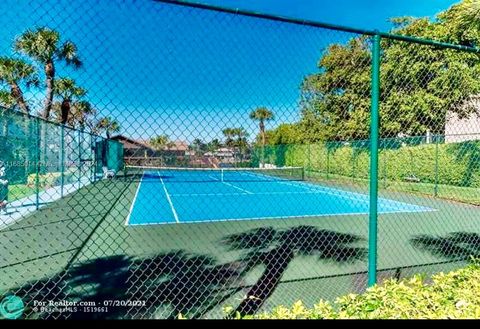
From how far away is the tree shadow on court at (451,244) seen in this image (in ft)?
20.6

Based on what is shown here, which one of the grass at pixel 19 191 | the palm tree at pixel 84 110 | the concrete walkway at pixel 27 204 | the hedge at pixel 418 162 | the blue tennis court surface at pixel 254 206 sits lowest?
the blue tennis court surface at pixel 254 206

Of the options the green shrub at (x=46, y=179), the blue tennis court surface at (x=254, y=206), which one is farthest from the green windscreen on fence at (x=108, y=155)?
the green shrub at (x=46, y=179)

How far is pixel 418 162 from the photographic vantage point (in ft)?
50.9

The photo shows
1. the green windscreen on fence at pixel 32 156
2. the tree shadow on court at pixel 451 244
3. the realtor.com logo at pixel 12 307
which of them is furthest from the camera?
the green windscreen on fence at pixel 32 156

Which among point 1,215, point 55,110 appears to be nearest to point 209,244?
point 1,215

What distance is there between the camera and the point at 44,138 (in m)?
11.0

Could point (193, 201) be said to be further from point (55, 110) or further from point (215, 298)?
point (55, 110)

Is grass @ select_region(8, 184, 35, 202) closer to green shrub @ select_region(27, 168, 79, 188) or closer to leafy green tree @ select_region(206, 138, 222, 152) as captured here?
green shrub @ select_region(27, 168, 79, 188)

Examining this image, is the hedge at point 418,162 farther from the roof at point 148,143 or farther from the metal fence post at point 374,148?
the metal fence post at point 374,148

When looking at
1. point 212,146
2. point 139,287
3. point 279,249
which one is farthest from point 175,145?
point 279,249

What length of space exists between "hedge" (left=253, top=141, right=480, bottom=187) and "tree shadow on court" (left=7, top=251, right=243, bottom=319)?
795cm

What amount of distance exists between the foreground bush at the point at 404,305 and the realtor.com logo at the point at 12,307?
261 centimetres

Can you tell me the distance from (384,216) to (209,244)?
6232 mm

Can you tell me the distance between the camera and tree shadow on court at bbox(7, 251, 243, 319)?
389cm
